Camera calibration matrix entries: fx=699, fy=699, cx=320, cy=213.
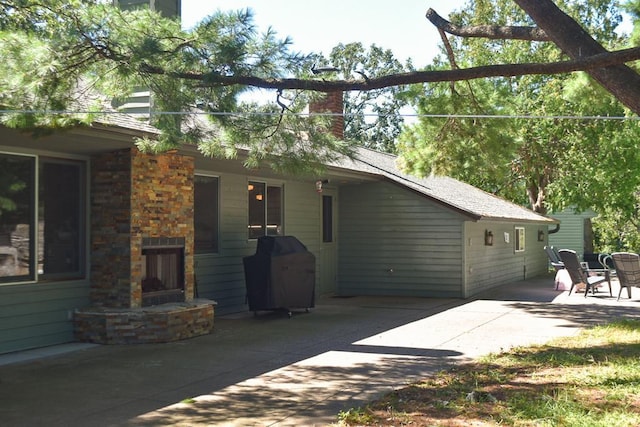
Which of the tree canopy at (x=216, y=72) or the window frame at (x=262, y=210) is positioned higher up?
the tree canopy at (x=216, y=72)

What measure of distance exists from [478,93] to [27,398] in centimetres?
665

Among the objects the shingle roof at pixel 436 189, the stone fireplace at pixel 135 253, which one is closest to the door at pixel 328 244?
the shingle roof at pixel 436 189

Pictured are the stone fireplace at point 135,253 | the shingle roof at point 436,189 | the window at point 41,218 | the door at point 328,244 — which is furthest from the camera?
the door at point 328,244

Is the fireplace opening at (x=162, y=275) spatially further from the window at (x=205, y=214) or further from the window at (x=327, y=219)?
the window at (x=327, y=219)

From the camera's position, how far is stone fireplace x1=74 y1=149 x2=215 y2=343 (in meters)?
9.21

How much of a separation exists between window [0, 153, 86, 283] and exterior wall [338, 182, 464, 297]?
7795 millimetres

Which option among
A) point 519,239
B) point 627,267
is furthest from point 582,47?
point 519,239

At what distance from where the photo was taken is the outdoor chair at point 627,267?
1360 centimetres

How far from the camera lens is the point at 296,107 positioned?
7.71m

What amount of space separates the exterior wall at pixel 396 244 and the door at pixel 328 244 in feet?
0.61

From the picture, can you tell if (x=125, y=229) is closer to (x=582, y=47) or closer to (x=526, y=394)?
(x=526, y=394)

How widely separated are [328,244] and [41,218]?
8.01 m

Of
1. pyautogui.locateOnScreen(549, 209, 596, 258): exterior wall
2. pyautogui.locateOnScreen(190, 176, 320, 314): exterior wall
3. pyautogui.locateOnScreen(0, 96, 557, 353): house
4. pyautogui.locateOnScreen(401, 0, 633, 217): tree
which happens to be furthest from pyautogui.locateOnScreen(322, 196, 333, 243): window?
pyautogui.locateOnScreen(549, 209, 596, 258): exterior wall

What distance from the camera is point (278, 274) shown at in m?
11.8
